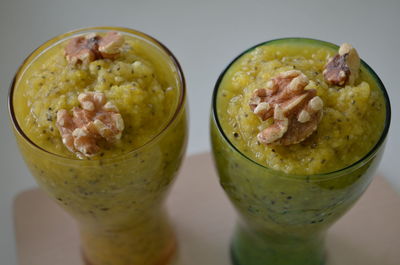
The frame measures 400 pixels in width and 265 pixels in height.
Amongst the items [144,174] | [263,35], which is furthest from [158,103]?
[263,35]

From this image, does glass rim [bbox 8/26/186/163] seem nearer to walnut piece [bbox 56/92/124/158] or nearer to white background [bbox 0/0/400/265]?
walnut piece [bbox 56/92/124/158]

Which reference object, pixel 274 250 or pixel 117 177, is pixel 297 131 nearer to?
pixel 117 177

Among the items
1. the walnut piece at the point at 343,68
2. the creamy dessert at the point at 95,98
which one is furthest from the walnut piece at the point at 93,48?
the walnut piece at the point at 343,68

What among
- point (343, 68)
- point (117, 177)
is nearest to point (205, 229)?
point (117, 177)

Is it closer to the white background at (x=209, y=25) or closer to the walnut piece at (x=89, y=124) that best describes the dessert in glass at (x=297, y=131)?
the walnut piece at (x=89, y=124)

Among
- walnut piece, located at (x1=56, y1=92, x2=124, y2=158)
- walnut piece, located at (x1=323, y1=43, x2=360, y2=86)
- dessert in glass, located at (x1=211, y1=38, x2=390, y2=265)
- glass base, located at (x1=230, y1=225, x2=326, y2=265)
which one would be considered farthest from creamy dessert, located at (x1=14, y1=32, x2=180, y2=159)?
glass base, located at (x1=230, y1=225, x2=326, y2=265)

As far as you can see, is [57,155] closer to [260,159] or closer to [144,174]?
[144,174]
